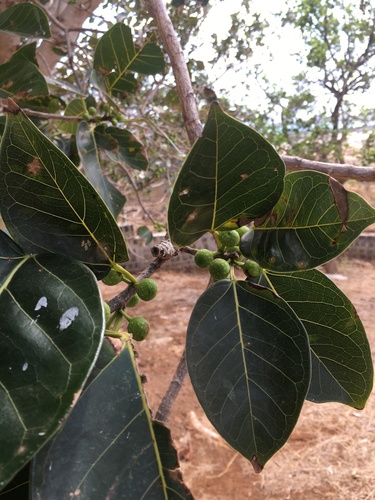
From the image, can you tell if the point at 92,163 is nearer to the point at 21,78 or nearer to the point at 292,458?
the point at 21,78

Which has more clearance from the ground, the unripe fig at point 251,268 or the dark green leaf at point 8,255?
the dark green leaf at point 8,255

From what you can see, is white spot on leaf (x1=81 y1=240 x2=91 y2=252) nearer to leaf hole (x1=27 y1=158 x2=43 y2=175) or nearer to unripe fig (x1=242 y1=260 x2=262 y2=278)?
leaf hole (x1=27 y1=158 x2=43 y2=175)

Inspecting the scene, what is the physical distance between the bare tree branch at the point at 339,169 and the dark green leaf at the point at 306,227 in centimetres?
17

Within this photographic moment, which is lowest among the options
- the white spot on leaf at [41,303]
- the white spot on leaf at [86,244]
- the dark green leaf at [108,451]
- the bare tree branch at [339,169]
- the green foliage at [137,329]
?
the dark green leaf at [108,451]

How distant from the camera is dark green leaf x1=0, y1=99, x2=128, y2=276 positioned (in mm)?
415

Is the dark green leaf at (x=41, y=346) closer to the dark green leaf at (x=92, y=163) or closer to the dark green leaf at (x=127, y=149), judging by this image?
the dark green leaf at (x=92, y=163)

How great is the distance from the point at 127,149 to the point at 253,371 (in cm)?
91

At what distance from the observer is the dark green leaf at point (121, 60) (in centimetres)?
115

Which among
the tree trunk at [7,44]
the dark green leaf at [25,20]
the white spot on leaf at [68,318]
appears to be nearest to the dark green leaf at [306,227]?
the white spot on leaf at [68,318]

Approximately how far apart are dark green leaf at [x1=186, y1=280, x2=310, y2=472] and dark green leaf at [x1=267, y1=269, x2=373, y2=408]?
106 mm

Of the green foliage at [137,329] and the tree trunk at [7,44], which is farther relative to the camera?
the tree trunk at [7,44]

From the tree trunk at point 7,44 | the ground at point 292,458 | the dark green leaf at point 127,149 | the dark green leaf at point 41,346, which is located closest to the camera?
the dark green leaf at point 41,346

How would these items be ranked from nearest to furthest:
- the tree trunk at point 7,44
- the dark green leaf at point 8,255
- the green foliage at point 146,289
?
the dark green leaf at point 8,255
the green foliage at point 146,289
the tree trunk at point 7,44

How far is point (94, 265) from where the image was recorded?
1.66ft
